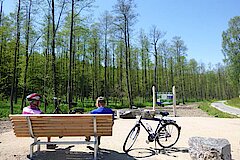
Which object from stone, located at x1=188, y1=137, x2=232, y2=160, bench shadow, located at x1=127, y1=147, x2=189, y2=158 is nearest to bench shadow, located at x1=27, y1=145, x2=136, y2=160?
bench shadow, located at x1=127, y1=147, x2=189, y2=158

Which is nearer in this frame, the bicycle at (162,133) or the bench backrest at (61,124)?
the bench backrest at (61,124)

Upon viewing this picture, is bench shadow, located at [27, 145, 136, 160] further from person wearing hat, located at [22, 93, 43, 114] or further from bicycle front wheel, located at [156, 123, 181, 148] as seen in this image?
bicycle front wheel, located at [156, 123, 181, 148]

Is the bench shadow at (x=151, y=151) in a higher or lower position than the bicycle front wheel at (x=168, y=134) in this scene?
lower

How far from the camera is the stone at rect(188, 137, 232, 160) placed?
432 cm

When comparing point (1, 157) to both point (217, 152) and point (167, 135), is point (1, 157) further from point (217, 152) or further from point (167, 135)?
point (217, 152)

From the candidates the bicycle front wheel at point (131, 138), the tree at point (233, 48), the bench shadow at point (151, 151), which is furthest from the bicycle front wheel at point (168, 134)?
Result: the tree at point (233, 48)

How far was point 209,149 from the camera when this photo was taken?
446cm

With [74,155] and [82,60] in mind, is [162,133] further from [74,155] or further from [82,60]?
[82,60]

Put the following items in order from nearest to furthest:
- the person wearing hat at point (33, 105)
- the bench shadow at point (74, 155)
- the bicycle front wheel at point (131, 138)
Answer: the bench shadow at point (74, 155)
the person wearing hat at point (33, 105)
the bicycle front wheel at point (131, 138)

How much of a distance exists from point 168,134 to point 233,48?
126ft

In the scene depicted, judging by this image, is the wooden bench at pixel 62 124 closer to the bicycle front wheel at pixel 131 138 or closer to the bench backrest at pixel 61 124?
the bench backrest at pixel 61 124

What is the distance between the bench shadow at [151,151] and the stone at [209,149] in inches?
26.2

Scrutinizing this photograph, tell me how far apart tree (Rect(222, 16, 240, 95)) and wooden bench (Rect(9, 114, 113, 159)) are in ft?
127

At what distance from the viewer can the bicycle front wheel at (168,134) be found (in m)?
6.03
